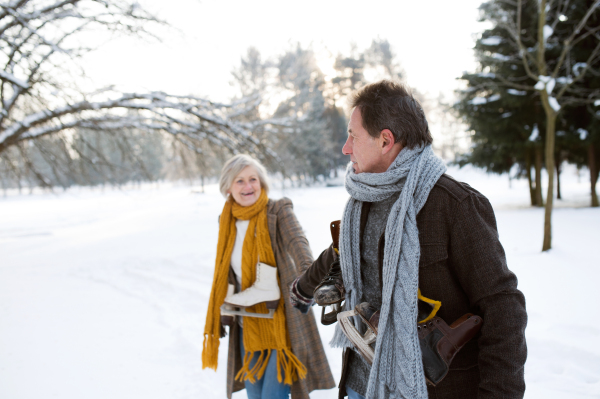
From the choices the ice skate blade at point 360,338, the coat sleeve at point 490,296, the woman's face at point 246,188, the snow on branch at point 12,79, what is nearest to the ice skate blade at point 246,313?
the woman's face at point 246,188

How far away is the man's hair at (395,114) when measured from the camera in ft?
4.43

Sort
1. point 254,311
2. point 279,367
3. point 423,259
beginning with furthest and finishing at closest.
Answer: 1. point 254,311
2. point 279,367
3. point 423,259

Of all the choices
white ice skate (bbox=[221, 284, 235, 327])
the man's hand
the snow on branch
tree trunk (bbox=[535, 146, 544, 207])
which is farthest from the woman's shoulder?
tree trunk (bbox=[535, 146, 544, 207])

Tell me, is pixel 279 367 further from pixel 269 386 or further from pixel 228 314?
pixel 228 314

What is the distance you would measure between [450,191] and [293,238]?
141 centimetres

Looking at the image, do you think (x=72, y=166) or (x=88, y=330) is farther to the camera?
(x=72, y=166)

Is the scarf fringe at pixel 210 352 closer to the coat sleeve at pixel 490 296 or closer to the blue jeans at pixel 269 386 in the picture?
the blue jeans at pixel 269 386

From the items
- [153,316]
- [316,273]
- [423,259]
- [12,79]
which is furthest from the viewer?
[153,316]

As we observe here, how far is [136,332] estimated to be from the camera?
4918 mm

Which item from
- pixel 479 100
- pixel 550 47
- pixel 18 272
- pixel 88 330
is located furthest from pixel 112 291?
pixel 550 47

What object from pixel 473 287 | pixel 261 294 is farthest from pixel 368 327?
pixel 261 294

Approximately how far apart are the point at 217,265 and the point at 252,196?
536 millimetres

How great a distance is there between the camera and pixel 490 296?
46.1 inches

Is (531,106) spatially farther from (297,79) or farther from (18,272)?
(18,272)
